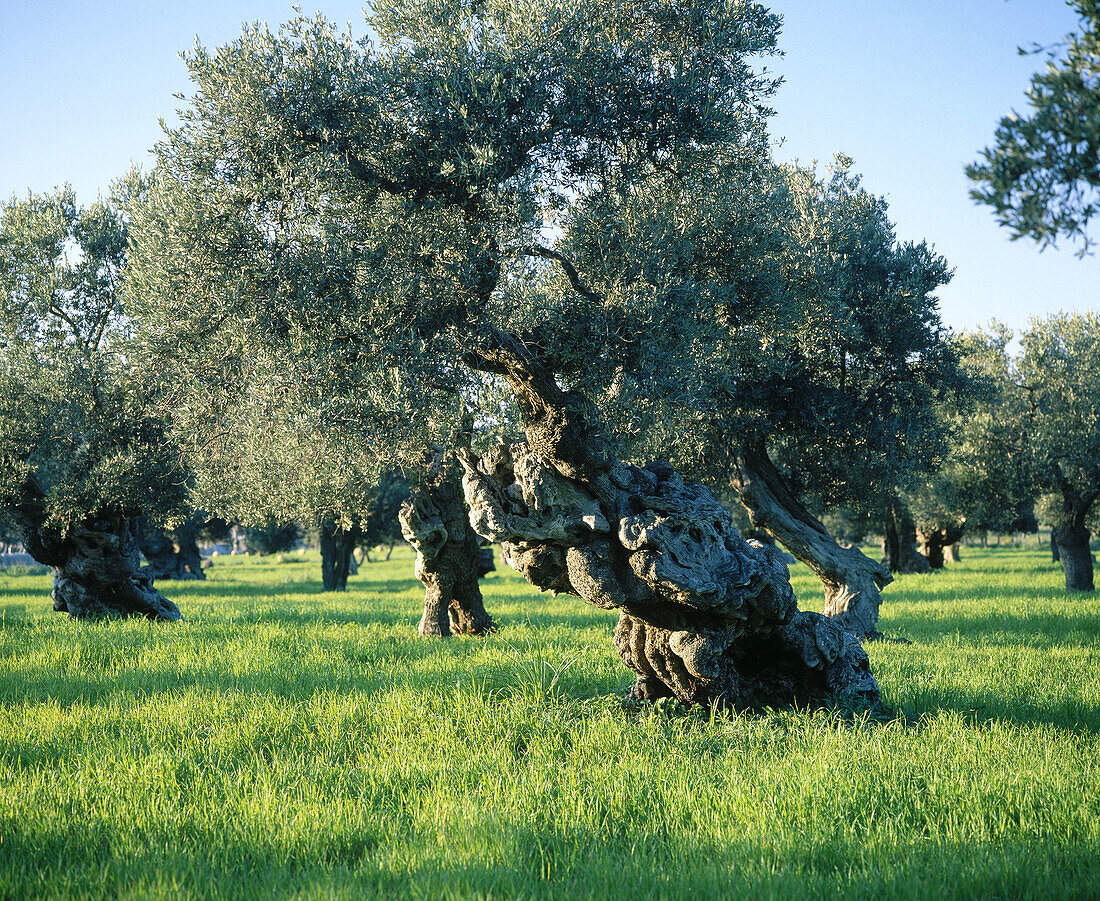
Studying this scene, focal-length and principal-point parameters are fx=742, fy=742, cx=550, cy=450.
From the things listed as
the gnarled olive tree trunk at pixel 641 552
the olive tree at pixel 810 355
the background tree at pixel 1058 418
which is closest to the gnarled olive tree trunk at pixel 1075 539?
the background tree at pixel 1058 418

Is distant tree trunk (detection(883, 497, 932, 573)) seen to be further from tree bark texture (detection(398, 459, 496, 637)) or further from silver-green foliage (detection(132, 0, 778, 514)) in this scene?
silver-green foliage (detection(132, 0, 778, 514))

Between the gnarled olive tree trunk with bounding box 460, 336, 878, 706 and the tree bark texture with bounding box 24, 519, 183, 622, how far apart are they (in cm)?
1451

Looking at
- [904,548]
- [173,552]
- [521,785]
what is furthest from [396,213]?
[173,552]

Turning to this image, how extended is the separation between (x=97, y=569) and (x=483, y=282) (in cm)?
1602

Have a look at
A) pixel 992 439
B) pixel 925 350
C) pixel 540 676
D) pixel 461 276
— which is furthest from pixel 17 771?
pixel 992 439

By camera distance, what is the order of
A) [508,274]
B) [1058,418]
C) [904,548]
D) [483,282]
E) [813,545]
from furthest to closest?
[904,548] < [1058,418] < [813,545] < [508,274] < [483,282]

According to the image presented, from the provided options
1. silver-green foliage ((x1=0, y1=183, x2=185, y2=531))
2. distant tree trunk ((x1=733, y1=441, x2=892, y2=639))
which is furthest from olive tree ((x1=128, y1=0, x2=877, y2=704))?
silver-green foliage ((x1=0, y1=183, x2=185, y2=531))

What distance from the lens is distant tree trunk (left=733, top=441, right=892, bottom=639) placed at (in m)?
17.3

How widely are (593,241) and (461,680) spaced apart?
21.6 ft

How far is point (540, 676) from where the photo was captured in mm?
10594

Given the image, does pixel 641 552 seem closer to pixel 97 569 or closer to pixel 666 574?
pixel 666 574

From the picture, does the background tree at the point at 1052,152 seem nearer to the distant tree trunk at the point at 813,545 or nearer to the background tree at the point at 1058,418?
the distant tree trunk at the point at 813,545

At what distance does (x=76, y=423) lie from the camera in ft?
58.9

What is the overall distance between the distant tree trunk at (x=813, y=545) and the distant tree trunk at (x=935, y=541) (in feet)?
87.5
